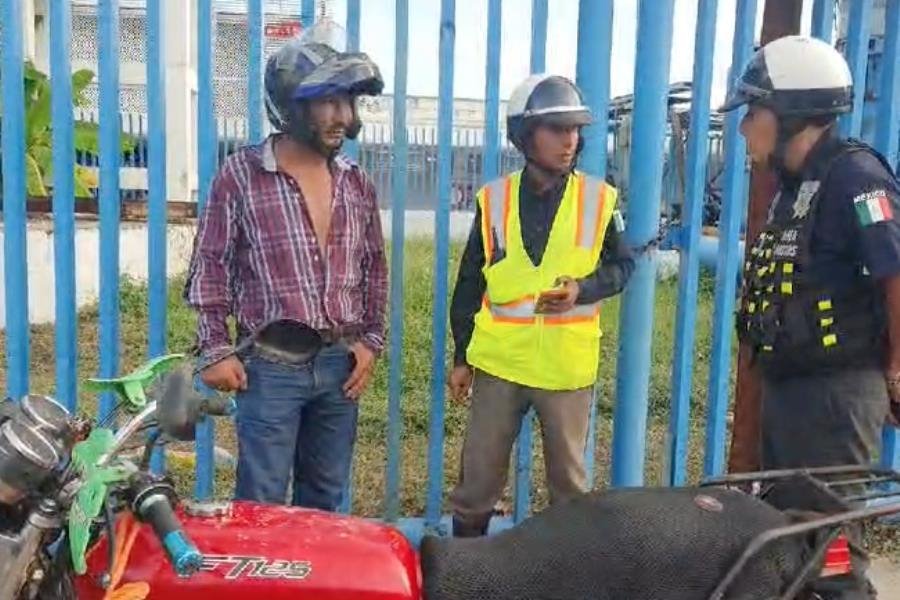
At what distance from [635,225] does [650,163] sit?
0.23m

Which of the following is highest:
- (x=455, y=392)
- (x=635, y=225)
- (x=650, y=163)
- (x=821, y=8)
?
(x=821, y=8)

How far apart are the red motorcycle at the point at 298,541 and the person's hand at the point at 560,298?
95cm

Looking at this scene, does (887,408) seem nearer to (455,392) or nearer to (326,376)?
(455,392)

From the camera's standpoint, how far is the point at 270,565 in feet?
6.13

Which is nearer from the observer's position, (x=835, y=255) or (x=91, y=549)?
(x=91, y=549)

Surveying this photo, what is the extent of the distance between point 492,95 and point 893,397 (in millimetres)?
1749

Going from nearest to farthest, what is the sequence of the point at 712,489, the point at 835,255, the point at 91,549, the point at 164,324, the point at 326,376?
1. the point at 91,549
2. the point at 712,489
3. the point at 835,255
4. the point at 326,376
5. the point at 164,324

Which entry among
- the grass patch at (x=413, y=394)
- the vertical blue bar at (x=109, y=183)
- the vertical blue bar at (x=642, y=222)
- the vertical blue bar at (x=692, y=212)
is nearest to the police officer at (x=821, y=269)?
the vertical blue bar at (x=642, y=222)

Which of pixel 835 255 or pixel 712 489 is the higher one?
pixel 835 255

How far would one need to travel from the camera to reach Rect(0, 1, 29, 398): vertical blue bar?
11.4 feet

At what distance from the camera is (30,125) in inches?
320

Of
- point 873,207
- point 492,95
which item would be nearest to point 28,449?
point 873,207

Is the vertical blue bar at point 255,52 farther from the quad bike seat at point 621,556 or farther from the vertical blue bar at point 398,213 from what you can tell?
the quad bike seat at point 621,556

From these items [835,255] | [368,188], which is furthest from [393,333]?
[835,255]
